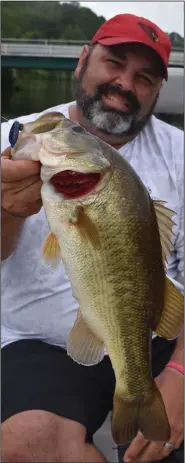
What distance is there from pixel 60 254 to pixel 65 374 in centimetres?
65

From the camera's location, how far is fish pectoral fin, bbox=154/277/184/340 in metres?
0.86

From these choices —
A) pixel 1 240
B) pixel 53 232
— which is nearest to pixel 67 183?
pixel 53 232

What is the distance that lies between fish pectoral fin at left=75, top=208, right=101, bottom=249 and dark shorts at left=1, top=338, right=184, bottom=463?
672 mm

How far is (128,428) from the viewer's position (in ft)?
2.98

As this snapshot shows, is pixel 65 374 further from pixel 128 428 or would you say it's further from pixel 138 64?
pixel 138 64

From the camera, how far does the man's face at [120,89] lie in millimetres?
1508

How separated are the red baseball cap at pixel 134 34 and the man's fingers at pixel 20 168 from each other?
920 mm

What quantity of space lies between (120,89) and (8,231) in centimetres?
66

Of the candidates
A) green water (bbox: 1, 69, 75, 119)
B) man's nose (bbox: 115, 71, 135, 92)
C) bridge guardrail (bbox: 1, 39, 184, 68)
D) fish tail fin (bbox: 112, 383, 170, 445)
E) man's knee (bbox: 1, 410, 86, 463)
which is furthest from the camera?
green water (bbox: 1, 69, 75, 119)

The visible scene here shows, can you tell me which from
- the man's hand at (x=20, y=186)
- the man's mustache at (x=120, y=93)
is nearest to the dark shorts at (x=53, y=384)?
the man's hand at (x=20, y=186)

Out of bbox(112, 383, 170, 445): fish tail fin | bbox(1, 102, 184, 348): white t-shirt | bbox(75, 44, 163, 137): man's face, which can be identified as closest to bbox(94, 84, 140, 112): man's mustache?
bbox(75, 44, 163, 137): man's face

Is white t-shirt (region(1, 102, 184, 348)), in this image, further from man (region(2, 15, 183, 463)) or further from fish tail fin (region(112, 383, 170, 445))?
fish tail fin (region(112, 383, 170, 445))

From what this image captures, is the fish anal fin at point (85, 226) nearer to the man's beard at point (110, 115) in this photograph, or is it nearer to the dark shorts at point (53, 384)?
the dark shorts at point (53, 384)

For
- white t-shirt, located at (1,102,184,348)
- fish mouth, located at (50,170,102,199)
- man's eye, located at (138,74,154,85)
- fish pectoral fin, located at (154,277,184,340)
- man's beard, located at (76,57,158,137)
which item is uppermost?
fish mouth, located at (50,170,102,199)
